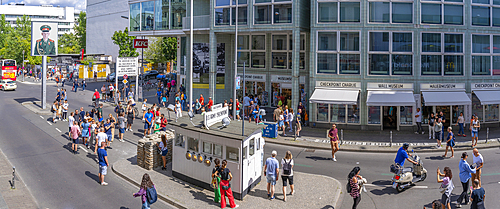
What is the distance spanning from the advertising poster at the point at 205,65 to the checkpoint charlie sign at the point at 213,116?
62.5 ft

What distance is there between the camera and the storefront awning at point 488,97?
2708 centimetres

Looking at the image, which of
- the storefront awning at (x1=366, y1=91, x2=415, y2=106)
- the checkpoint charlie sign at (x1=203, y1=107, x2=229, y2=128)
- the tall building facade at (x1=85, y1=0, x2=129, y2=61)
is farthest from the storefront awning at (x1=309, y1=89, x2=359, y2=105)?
the tall building facade at (x1=85, y1=0, x2=129, y2=61)

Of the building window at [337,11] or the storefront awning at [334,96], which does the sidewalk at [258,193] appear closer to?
the storefront awning at [334,96]

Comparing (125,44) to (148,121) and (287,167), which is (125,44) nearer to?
(148,121)

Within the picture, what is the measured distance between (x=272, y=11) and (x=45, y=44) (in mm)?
21123

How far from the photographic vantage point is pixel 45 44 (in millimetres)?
36781

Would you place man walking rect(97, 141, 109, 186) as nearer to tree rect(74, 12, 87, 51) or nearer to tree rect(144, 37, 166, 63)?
tree rect(144, 37, 166, 63)

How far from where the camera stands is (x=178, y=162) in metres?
15.9

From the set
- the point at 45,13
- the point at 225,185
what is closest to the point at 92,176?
the point at 225,185

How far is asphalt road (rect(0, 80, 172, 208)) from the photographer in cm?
1423

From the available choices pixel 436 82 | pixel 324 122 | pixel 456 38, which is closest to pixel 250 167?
pixel 324 122

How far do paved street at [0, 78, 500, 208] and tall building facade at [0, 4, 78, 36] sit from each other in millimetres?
138834

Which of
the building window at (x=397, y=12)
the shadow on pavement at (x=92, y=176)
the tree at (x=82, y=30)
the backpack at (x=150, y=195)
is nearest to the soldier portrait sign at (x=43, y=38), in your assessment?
the shadow on pavement at (x=92, y=176)

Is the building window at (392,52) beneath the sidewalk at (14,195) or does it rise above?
above
